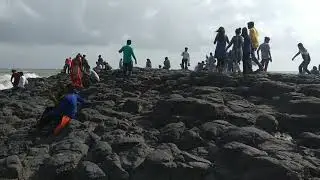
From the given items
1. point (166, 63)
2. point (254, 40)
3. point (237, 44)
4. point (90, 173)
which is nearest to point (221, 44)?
point (237, 44)

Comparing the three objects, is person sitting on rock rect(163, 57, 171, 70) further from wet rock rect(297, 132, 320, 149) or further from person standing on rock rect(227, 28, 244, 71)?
wet rock rect(297, 132, 320, 149)

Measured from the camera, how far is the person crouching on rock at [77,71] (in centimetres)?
2389

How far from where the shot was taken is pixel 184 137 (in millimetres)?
14367

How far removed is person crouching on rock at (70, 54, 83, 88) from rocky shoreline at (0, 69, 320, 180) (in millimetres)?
3347

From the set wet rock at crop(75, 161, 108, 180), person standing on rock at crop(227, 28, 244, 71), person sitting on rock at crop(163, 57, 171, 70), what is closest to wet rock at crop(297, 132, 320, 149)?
wet rock at crop(75, 161, 108, 180)

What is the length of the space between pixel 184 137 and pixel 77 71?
36.2ft

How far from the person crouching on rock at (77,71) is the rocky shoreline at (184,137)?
3.35 meters

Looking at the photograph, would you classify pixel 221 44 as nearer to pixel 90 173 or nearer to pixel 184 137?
pixel 184 137

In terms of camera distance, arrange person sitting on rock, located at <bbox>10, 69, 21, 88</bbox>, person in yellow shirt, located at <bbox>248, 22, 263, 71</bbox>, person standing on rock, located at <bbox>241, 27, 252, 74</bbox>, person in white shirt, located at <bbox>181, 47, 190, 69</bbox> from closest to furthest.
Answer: person standing on rock, located at <bbox>241, 27, 252, 74</bbox> < person in yellow shirt, located at <bbox>248, 22, 263, 71</bbox> < person sitting on rock, located at <bbox>10, 69, 21, 88</bbox> < person in white shirt, located at <bbox>181, 47, 190, 69</bbox>

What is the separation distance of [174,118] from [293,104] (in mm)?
4241

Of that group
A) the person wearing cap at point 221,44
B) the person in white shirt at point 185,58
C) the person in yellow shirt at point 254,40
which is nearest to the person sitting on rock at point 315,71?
the person in white shirt at point 185,58

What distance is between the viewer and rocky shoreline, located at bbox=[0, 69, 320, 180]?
12.5 metres

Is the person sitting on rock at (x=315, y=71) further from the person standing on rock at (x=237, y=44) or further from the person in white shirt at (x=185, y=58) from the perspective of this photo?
the person standing on rock at (x=237, y=44)

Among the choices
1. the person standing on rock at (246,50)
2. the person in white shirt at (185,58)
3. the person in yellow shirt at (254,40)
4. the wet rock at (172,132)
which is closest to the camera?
the wet rock at (172,132)
